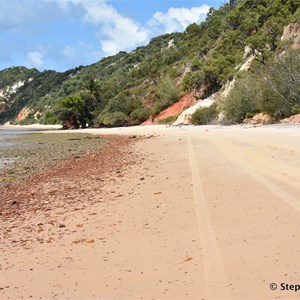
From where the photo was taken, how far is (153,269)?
4484mm

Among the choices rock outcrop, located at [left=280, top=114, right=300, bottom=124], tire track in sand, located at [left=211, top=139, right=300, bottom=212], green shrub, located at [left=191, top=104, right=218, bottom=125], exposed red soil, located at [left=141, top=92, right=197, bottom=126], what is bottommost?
tire track in sand, located at [left=211, top=139, right=300, bottom=212]

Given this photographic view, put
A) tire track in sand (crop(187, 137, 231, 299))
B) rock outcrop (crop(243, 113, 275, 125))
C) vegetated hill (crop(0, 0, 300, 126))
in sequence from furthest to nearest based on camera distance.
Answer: vegetated hill (crop(0, 0, 300, 126))
rock outcrop (crop(243, 113, 275, 125))
tire track in sand (crop(187, 137, 231, 299))

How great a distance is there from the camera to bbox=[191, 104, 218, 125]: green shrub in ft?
151

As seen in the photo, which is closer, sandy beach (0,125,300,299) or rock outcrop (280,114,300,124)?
sandy beach (0,125,300,299)

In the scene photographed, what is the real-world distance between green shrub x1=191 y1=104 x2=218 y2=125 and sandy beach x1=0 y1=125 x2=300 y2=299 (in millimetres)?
35731

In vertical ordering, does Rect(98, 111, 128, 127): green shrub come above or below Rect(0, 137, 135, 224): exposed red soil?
above

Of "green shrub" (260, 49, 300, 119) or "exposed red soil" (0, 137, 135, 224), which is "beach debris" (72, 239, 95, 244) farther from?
"green shrub" (260, 49, 300, 119)

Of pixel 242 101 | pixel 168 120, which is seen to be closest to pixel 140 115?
pixel 168 120

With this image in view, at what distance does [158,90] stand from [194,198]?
70.8m

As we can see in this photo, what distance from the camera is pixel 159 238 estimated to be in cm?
559

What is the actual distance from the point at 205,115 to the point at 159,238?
1659 inches

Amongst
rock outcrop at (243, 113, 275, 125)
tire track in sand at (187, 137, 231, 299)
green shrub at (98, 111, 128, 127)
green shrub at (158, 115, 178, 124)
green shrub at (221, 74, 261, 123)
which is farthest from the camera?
green shrub at (98, 111, 128, 127)

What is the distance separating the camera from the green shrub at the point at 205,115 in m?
46.1

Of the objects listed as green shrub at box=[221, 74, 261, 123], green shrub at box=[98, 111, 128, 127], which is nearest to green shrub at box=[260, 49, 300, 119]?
green shrub at box=[221, 74, 261, 123]
